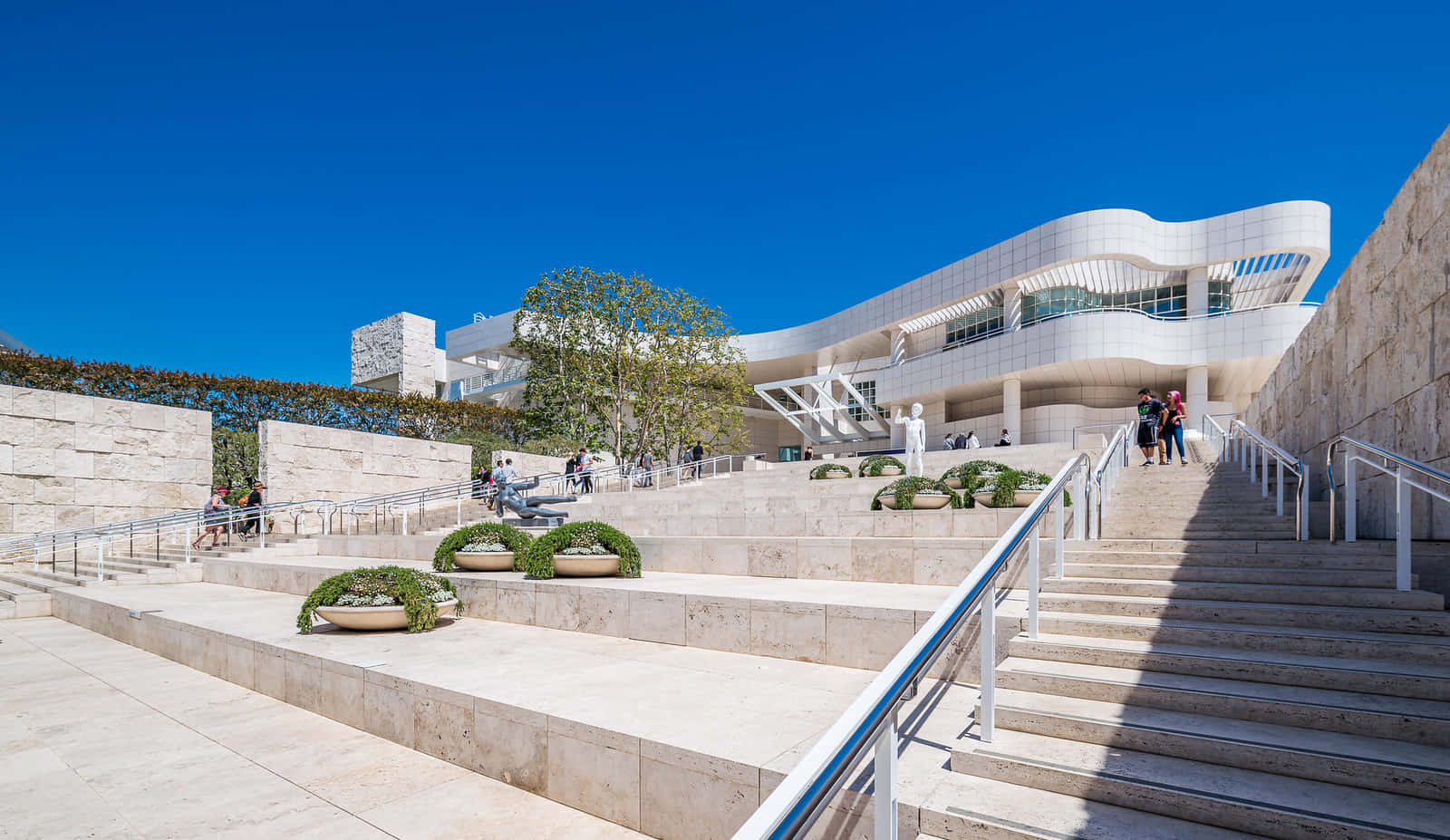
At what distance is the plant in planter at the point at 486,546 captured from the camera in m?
10.1

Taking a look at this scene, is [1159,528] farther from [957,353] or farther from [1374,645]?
[957,353]

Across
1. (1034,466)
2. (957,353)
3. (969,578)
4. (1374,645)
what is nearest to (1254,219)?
(957,353)

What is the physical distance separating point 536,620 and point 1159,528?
7.19m

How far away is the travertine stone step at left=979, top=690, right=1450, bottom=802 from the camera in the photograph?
3133 mm

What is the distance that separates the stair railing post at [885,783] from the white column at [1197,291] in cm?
3331

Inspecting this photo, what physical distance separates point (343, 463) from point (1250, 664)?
21.7 meters

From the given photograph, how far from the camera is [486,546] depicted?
10.2 meters

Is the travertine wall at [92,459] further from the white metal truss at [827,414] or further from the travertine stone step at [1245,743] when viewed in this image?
the white metal truss at [827,414]

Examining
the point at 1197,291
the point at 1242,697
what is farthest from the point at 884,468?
the point at 1197,291

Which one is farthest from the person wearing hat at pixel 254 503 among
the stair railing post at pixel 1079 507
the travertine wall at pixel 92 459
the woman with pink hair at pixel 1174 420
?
the woman with pink hair at pixel 1174 420

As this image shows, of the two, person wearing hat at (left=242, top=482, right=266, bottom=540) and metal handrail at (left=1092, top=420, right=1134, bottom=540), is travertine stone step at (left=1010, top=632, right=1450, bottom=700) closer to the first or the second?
metal handrail at (left=1092, top=420, right=1134, bottom=540)

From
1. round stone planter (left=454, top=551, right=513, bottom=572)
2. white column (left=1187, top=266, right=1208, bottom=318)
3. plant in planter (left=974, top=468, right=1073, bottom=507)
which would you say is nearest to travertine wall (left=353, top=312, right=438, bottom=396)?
round stone planter (left=454, top=551, right=513, bottom=572)

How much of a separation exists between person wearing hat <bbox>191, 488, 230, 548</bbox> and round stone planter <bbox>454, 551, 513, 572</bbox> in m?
9.45

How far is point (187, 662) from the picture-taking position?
8539mm
